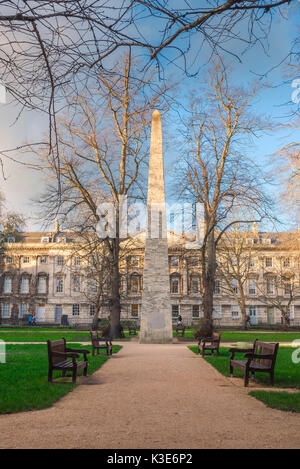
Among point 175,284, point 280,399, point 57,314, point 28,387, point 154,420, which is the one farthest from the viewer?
point 175,284

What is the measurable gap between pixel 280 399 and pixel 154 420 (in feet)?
8.43

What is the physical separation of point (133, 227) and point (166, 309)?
7358 millimetres

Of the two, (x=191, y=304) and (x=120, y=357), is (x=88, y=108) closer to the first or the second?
(x=120, y=357)

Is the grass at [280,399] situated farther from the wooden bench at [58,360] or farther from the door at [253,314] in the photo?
the door at [253,314]

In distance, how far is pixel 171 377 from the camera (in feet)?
32.2

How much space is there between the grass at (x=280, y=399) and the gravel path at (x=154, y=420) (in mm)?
193

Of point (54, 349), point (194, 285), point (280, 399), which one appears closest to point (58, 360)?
point (54, 349)

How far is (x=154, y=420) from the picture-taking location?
18.0 feet

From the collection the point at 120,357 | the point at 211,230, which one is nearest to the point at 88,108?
the point at 211,230

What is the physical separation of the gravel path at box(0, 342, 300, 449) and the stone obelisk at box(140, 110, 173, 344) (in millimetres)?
12228

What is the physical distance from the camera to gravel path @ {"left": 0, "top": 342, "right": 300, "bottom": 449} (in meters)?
4.50

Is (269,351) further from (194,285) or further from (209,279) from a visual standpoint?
(194,285)

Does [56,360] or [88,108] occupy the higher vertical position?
[88,108]
